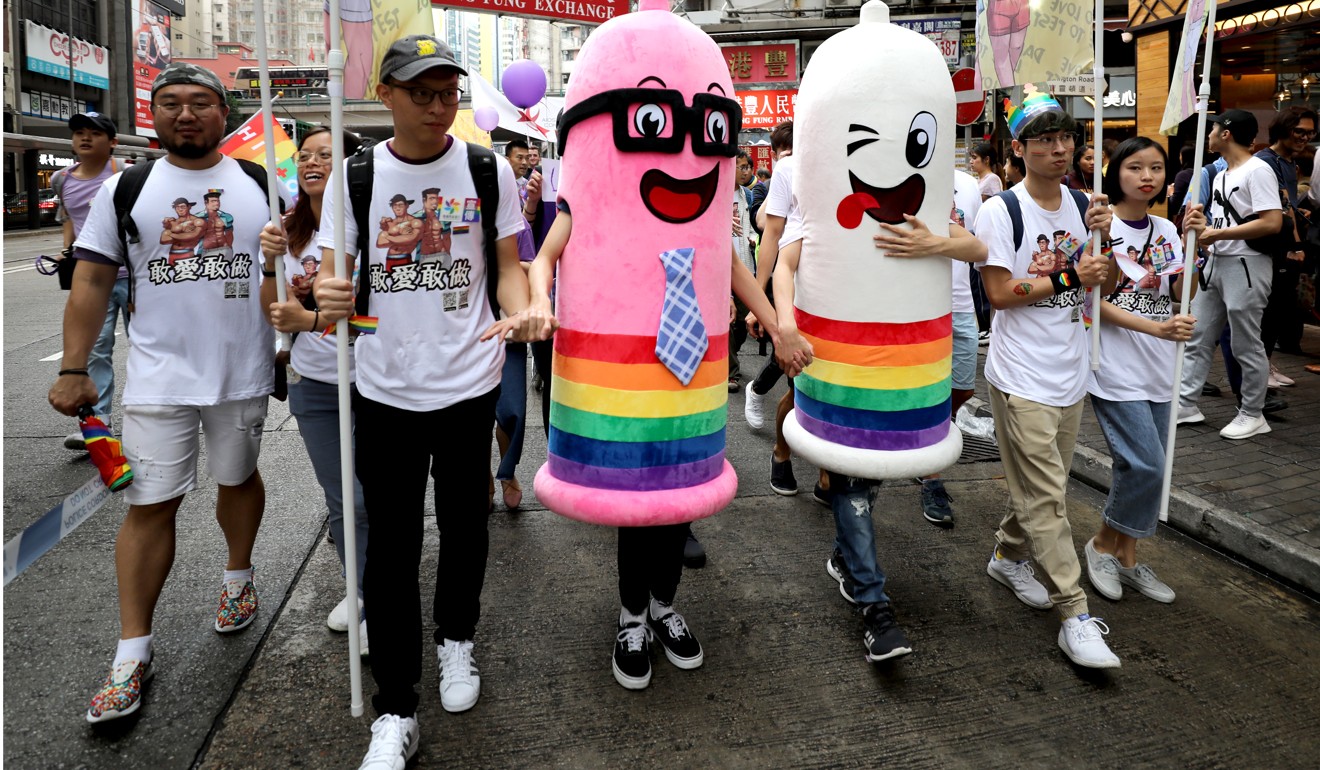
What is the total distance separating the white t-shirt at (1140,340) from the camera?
339cm

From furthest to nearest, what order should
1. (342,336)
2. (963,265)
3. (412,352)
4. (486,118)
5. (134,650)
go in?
(486,118)
(963,265)
(134,650)
(412,352)
(342,336)

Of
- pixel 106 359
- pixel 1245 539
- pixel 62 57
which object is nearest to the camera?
pixel 1245 539

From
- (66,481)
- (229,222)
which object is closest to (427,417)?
(229,222)

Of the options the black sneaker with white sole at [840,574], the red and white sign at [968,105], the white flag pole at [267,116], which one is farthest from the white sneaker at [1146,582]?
the red and white sign at [968,105]

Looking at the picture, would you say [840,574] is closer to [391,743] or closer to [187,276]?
[391,743]

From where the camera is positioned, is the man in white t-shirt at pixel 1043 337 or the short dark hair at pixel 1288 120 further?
the short dark hair at pixel 1288 120

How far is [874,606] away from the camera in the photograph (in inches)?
121

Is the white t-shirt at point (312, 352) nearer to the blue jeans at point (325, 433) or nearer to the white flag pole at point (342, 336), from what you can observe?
the blue jeans at point (325, 433)

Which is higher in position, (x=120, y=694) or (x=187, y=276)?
(x=187, y=276)

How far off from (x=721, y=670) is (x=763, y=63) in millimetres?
18138

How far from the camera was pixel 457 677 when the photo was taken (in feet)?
9.12

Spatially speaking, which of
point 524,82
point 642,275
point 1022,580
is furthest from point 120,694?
point 524,82

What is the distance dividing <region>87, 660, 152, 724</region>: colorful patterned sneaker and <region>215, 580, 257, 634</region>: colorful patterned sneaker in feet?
1.41

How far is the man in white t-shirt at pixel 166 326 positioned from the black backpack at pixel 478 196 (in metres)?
0.68
